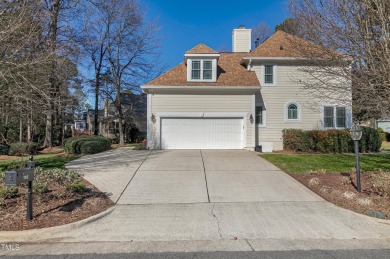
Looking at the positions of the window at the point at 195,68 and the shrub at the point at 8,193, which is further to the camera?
the window at the point at 195,68

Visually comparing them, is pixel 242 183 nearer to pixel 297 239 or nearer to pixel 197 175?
pixel 197 175

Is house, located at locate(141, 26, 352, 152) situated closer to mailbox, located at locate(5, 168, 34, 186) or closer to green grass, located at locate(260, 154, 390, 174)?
green grass, located at locate(260, 154, 390, 174)

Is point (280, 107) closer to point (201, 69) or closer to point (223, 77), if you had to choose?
point (223, 77)

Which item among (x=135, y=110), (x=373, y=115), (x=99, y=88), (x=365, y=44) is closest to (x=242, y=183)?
(x=373, y=115)

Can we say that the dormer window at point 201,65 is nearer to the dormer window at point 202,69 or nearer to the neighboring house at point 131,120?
the dormer window at point 202,69

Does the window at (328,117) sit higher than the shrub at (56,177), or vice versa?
the window at (328,117)

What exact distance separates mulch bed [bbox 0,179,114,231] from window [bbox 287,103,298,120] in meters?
13.4

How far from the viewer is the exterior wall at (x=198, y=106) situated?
1558 cm

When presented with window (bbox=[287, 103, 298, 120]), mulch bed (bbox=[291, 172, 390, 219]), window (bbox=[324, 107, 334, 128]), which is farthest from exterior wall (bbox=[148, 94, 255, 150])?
mulch bed (bbox=[291, 172, 390, 219])

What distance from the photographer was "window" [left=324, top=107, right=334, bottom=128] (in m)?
17.4

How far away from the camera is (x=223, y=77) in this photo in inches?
650

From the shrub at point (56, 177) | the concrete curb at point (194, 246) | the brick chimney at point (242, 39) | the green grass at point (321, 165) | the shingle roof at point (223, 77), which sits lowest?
the concrete curb at point (194, 246)

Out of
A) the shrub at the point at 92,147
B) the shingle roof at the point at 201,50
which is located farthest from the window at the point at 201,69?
the shrub at the point at 92,147

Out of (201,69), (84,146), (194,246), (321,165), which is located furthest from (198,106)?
(194,246)
